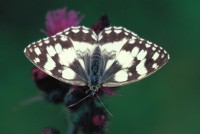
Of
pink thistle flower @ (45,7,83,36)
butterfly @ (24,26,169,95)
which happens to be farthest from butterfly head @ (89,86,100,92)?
pink thistle flower @ (45,7,83,36)

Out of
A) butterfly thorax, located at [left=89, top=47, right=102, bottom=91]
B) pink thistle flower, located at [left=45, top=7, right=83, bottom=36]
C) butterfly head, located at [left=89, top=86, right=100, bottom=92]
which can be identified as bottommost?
butterfly head, located at [left=89, top=86, right=100, bottom=92]

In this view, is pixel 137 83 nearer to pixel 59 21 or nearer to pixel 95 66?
pixel 59 21

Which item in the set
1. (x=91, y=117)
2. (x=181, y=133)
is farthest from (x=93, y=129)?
(x=181, y=133)

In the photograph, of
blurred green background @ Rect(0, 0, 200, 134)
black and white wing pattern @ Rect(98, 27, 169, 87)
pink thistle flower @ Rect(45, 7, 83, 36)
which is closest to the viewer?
black and white wing pattern @ Rect(98, 27, 169, 87)

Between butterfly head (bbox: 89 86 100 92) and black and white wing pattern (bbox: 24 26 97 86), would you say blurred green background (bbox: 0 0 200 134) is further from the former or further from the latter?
butterfly head (bbox: 89 86 100 92)

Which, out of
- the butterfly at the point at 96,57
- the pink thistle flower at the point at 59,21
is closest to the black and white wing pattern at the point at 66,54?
the butterfly at the point at 96,57

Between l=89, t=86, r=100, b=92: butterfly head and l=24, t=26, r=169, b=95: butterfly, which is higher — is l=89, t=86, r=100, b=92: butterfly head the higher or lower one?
the lower one

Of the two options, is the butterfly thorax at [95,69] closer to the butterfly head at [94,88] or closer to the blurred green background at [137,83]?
the butterfly head at [94,88]
